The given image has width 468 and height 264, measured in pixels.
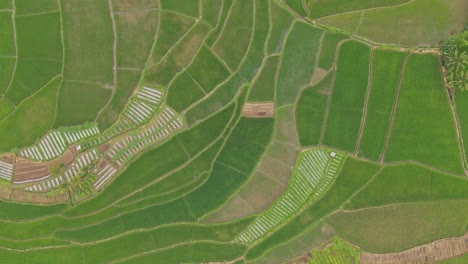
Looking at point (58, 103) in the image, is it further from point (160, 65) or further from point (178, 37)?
point (178, 37)

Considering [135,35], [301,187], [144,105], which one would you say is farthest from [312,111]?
[135,35]

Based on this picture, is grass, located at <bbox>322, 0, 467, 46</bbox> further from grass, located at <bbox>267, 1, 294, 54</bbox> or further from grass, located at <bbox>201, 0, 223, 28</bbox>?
grass, located at <bbox>201, 0, 223, 28</bbox>

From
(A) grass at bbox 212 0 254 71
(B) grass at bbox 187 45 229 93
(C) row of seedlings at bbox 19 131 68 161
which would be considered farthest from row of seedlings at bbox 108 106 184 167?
(A) grass at bbox 212 0 254 71

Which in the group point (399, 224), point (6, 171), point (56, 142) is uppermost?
point (399, 224)

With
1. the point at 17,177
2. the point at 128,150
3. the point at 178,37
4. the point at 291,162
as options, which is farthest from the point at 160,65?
the point at 17,177

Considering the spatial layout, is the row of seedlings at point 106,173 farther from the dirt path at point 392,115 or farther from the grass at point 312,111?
the dirt path at point 392,115

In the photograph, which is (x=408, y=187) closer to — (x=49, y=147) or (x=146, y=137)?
(x=146, y=137)
